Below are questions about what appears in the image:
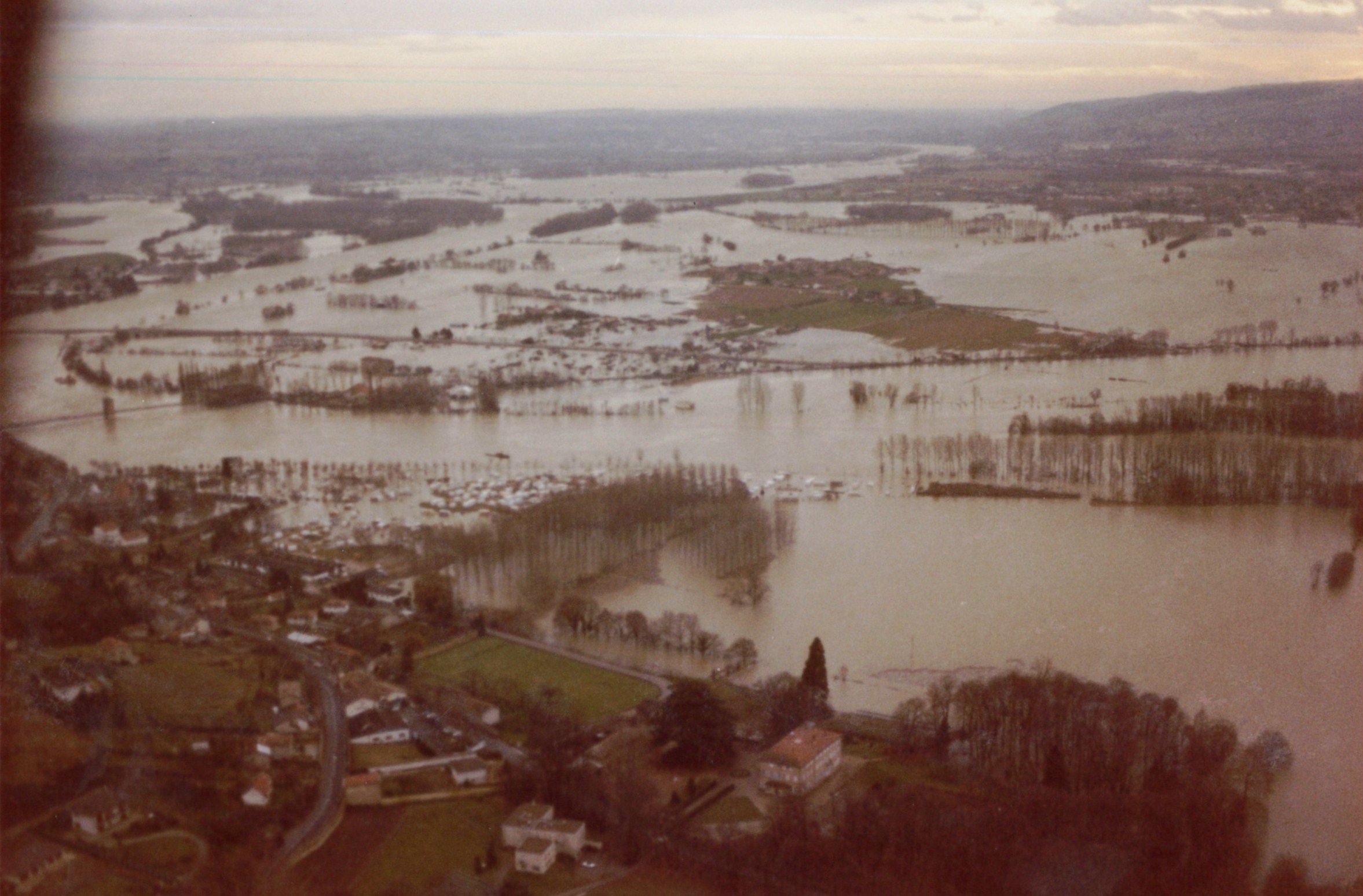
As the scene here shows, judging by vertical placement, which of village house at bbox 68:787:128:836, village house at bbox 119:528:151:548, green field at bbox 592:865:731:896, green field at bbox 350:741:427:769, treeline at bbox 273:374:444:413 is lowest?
green field at bbox 592:865:731:896

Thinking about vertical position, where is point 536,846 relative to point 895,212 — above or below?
below

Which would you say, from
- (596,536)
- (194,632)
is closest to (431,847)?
(194,632)

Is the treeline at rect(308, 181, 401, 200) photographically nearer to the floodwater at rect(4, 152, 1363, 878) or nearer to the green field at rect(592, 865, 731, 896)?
the floodwater at rect(4, 152, 1363, 878)

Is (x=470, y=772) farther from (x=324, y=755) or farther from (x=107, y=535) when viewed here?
(x=107, y=535)

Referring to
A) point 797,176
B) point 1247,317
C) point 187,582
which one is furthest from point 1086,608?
point 797,176

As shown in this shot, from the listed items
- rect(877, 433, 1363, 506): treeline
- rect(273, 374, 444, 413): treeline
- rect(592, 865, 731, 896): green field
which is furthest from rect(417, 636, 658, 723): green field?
rect(273, 374, 444, 413): treeline

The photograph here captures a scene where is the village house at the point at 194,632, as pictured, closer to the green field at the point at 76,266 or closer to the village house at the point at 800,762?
the village house at the point at 800,762

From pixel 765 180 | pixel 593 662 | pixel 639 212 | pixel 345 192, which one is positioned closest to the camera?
pixel 593 662
